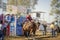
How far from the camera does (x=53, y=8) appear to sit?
7.82ft

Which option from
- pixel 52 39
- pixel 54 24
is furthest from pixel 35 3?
pixel 52 39

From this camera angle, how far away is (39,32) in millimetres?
2320

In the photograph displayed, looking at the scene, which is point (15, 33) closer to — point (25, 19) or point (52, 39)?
point (25, 19)

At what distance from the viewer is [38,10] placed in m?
2.36

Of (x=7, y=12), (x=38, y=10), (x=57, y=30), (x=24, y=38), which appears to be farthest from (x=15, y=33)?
(x=57, y=30)

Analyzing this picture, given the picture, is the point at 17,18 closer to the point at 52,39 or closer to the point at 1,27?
the point at 1,27

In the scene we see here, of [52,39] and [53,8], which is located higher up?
[53,8]

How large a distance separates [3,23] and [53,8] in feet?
2.63

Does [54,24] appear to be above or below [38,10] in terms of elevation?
below

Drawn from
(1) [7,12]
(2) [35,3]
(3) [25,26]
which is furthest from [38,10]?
(1) [7,12]

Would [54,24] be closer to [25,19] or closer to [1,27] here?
[25,19]

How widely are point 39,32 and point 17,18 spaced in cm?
40

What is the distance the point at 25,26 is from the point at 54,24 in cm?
46

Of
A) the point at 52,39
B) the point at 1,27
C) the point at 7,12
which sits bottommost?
the point at 52,39
